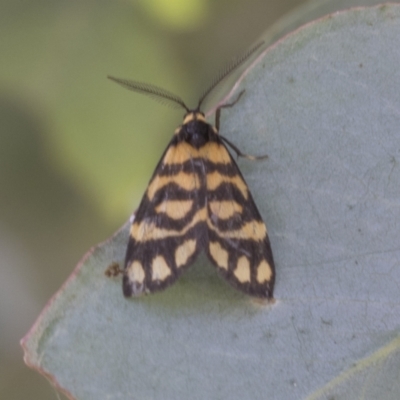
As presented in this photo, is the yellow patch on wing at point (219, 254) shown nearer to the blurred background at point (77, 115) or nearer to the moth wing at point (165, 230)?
the moth wing at point (165, 230)

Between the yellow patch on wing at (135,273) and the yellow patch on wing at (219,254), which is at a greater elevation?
the yellow patch on wing at (135,273)

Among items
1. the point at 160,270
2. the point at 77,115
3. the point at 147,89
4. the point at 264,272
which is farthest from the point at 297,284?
the point at 77,115

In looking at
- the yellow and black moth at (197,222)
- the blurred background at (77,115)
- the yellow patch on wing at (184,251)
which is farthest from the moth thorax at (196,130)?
the blurred background at (77,115)

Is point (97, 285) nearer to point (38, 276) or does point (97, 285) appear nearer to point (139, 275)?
point (139, 275)

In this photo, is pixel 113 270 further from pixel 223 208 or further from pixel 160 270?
pixel 223 208

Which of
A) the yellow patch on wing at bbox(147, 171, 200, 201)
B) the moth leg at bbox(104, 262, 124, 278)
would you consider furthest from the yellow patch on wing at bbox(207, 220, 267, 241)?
the moth leg at bbox(104, 262, 124, 278)

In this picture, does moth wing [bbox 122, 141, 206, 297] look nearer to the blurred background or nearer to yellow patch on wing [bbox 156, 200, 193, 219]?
yellow patch on wing [bbox 156, 200, 193, 219]

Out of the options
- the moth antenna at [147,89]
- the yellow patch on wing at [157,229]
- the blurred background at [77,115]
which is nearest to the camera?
the yellow patch on wing at [157,229]

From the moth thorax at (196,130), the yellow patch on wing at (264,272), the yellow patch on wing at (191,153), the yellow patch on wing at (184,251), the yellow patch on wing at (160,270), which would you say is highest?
the moth thorax at (196,130)
